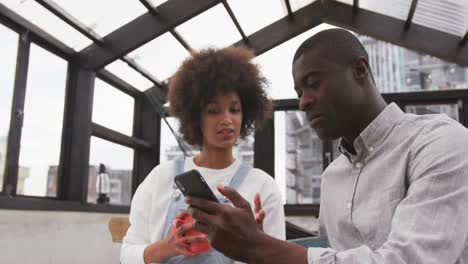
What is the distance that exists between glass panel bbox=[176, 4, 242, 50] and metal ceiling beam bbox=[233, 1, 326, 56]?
1.03 ft

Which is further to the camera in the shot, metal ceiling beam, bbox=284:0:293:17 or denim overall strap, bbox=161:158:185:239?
metal ceiling beam, bbox=284:0:293:17

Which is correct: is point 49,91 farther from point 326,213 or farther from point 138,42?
point 326,213

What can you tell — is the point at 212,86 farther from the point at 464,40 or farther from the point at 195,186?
the point at 464,40

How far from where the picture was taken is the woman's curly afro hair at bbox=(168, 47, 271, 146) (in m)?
1.50

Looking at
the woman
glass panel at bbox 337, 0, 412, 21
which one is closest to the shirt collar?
the woman

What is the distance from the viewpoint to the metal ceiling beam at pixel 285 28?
16.3ft

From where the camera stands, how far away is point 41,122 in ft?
10.8

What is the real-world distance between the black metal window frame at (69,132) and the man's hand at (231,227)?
2.42 meters

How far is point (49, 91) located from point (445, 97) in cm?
415

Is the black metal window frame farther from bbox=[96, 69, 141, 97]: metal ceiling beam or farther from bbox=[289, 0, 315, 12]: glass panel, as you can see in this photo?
bbox=[289, 0, 315, 12]: glass panel

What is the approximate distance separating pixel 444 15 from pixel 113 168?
11.8 feet

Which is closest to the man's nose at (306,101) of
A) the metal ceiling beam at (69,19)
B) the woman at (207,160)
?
the woman at (207,160)

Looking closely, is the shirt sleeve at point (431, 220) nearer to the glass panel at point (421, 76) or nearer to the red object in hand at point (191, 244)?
the red object in hand at point (191, 244)

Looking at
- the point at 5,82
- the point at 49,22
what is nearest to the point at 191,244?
the point at 5,82
